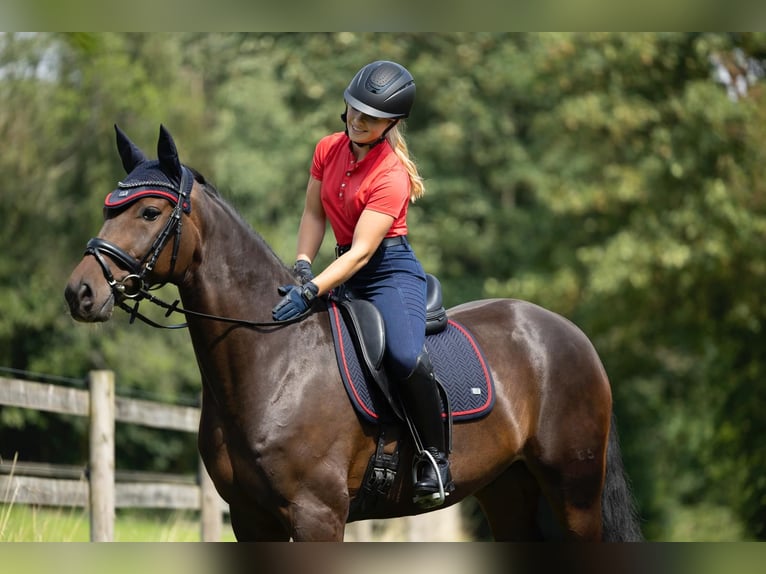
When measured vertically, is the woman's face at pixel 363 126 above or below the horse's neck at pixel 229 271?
above

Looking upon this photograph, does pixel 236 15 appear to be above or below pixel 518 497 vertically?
above

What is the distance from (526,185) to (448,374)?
19631 millimetres

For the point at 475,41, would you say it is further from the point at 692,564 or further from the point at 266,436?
the point at 692,564

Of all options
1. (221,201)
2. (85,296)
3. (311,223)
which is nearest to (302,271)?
(311,223)

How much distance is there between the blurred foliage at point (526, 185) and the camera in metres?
17.2

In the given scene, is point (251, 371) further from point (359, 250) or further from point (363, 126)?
point (363, 126)

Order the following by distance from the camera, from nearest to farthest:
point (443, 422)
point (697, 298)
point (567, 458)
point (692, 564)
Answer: point (692, 564)
point (443, 422)
point (567, 458)
point (697, 298)

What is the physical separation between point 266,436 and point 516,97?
20.6m

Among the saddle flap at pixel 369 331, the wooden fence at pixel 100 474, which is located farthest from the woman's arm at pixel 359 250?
the wooden fence at pixel 100 474

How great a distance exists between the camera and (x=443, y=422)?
492 centimetres

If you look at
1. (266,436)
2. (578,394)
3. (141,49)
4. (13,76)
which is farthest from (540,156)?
(266,436)

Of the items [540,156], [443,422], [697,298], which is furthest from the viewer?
[540,156]

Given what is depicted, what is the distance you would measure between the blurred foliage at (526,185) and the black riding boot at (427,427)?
1108 cm

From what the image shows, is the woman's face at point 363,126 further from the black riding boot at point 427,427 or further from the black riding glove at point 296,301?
the black riding boot at point 427,427
